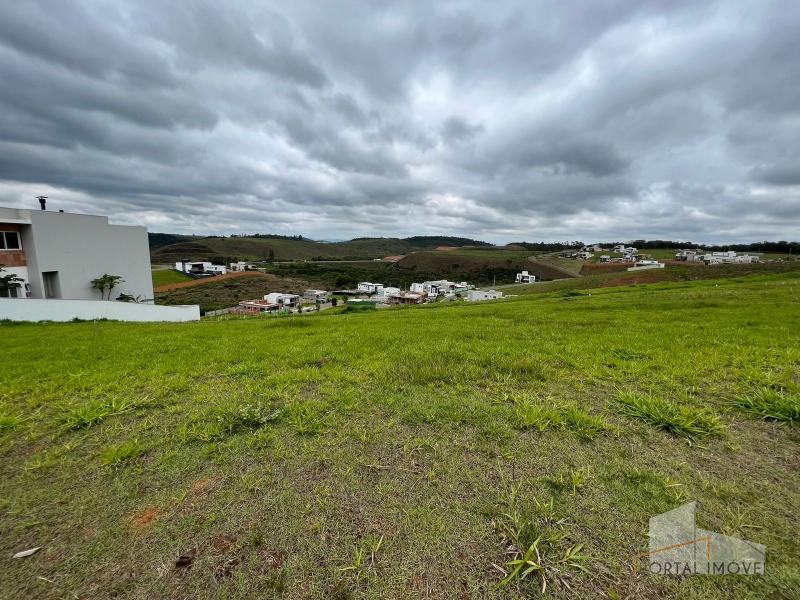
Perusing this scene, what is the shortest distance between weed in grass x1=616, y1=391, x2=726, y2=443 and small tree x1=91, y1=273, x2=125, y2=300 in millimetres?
29643

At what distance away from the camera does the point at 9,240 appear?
60.0 feet

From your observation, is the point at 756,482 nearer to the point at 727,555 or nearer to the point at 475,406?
the point at 727,555

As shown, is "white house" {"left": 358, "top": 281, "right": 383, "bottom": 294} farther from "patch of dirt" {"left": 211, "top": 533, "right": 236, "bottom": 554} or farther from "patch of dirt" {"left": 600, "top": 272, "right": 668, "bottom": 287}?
"patch of dirt" {"left": 211, "top": 533, "right": 236, "bottom": 554}

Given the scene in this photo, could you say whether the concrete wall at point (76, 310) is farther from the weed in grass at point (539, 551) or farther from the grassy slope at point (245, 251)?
the grassy slope at point (245, 251)

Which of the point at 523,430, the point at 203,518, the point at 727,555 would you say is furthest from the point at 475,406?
the point at 203,518

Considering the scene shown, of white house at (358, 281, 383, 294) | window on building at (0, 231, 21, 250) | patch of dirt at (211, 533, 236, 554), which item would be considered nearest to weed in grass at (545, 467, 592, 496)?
patch of dirt at (211, 533, 236, 554)

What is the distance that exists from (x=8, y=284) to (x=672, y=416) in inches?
1061

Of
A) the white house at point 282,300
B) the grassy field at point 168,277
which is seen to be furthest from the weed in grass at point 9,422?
the grassy field at point 168,277

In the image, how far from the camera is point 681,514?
2154 millimetres

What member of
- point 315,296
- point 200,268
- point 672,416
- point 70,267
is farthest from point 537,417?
point 200,268

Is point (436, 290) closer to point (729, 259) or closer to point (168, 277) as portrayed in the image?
point (168, 277)

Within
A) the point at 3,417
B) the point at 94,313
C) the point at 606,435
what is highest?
the point at 606,435

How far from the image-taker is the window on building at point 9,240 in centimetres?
1791

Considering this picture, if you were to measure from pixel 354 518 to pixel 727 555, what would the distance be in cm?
227
